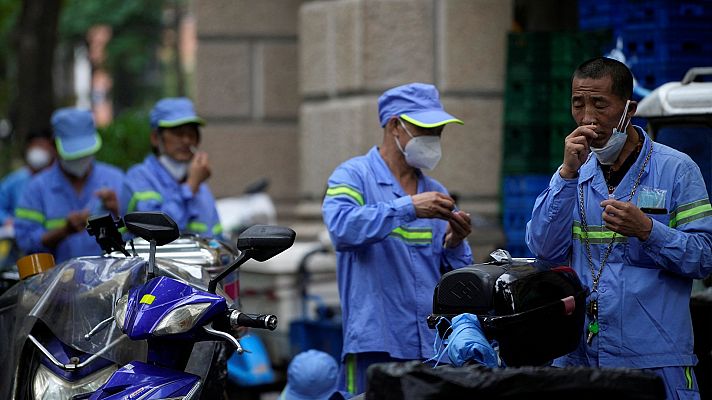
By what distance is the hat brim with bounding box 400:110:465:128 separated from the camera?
5.67m

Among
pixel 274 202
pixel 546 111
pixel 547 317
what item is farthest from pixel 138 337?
pixel 274 202

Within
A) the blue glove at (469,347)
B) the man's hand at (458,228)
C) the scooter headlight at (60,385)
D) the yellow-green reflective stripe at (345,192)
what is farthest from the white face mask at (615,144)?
the scooter headlight at (60,385)

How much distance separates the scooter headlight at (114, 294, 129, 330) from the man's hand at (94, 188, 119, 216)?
2919 millimetres

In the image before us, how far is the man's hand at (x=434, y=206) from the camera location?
5398 millimetres

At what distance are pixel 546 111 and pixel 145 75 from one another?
127ft

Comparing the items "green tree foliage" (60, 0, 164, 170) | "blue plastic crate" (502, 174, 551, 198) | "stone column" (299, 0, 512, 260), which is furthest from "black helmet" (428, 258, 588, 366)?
"green tree foliage" (60, 0, 164, 170)

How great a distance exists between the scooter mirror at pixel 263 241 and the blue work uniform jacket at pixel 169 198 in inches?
108

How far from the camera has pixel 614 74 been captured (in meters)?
4.55

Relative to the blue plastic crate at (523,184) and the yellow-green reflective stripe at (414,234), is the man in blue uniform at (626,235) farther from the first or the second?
the blue plastic crate at (523,184)

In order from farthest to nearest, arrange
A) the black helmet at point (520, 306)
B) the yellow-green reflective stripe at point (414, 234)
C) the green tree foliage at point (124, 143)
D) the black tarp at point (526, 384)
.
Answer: the green tree foliage at point (124, 143) < the yellow-green reflective stripe at point (414, 234) < the black helmet at point (520, 306) < the black tarp at point (526, 384)

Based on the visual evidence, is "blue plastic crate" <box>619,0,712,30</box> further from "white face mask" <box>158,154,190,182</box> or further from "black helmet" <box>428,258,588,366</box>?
"black helmet" <box>428,258,588,366</box>

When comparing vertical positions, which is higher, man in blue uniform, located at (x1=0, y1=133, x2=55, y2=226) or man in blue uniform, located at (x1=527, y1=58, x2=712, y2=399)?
man in blue uniform, located at (x1=527, y1=58, x2=712, y2=399)

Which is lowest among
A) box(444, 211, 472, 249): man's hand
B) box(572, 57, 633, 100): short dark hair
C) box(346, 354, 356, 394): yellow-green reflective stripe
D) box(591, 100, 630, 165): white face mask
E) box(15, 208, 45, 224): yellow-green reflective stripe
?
box(346, 354, 356, 394): yellow-green reflective stripe

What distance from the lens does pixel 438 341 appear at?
4.55 metres
